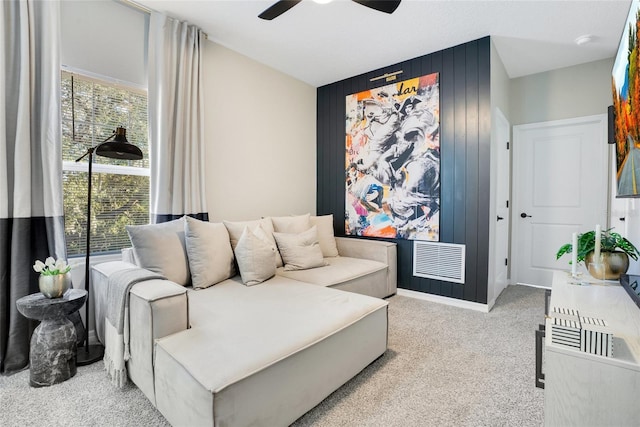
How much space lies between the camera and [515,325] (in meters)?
2.63

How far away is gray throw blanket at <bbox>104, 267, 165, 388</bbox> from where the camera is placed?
159 cm

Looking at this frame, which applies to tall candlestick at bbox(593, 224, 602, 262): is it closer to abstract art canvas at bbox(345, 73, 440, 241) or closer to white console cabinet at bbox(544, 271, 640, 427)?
white console cabinet at bbox(544, 271, 640, 427)

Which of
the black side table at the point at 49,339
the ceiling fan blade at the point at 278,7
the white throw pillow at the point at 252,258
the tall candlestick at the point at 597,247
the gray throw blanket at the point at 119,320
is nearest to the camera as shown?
the gray throw blanket at the point at 119,320

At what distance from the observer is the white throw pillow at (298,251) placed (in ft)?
9.43

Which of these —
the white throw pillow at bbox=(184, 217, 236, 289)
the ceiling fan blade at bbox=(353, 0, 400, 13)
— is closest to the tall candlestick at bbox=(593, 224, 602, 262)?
the ceiling fan blade at bbox=(353, 0, 400, 13)

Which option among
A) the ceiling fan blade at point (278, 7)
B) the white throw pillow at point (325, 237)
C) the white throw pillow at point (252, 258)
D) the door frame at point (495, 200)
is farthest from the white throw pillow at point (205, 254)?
the door frame at point (495, 200)

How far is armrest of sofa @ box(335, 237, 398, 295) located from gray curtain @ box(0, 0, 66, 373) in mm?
2581

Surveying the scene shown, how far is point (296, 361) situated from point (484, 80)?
3.04 meters

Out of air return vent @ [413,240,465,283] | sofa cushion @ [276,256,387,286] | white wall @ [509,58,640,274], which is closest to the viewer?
sofa cushion @ [276,256,387,286]

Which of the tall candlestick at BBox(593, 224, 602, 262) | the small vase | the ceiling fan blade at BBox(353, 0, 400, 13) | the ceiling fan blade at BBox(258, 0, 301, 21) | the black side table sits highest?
the ceiling fan blade at BBox(258, 0, 301, 21)

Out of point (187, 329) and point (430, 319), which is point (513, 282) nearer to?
point (430, 319)

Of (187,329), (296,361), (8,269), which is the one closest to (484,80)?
(296,361)

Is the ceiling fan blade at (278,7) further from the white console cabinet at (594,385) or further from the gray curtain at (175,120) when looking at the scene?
the white console cabinet at (594,385)

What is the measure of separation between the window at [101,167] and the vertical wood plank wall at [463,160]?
8.89ft
